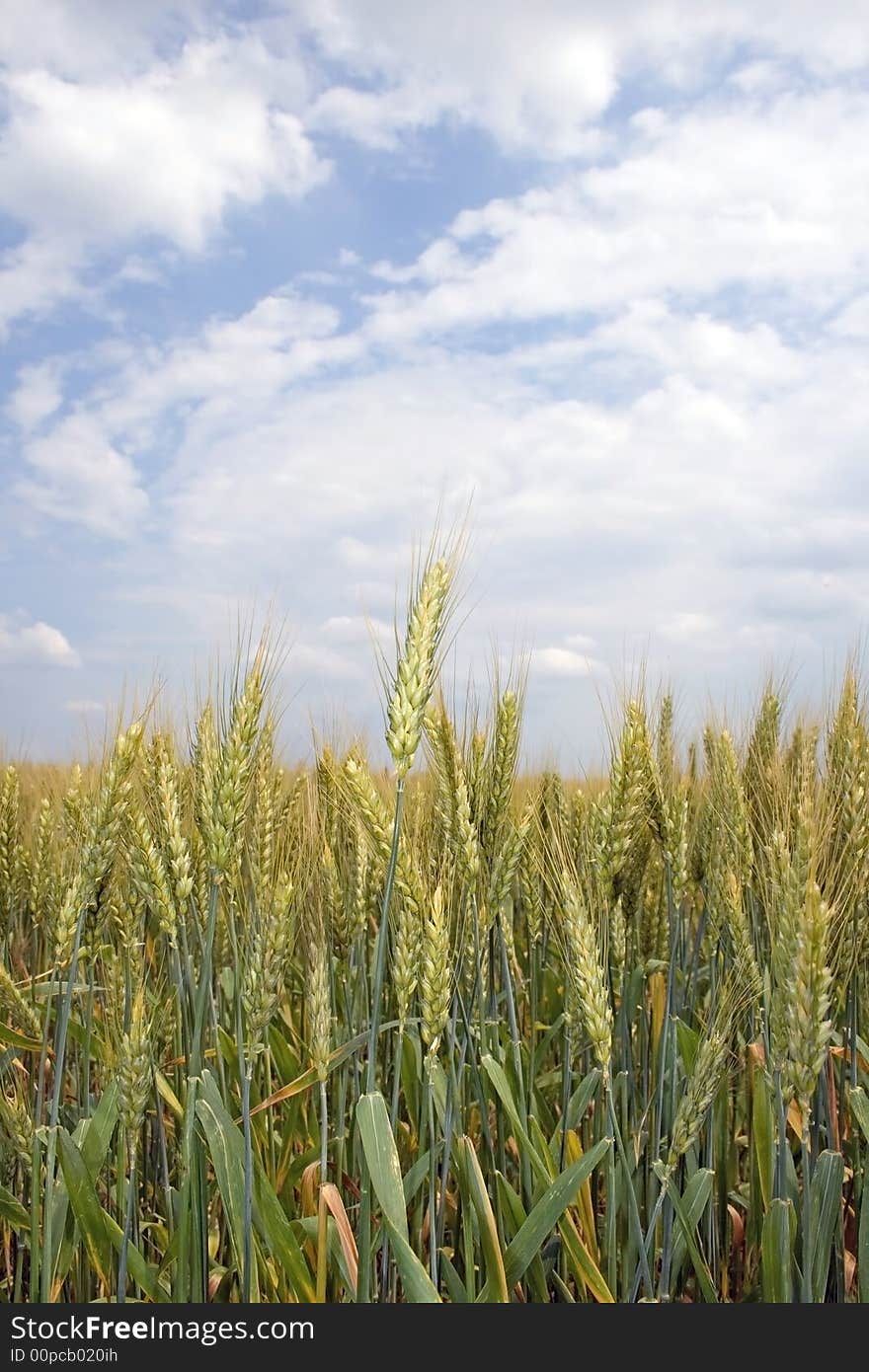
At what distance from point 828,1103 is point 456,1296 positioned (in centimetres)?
112

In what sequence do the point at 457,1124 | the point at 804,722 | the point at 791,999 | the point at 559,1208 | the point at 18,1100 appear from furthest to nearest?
1. the point at 804,722
2. the point at 18,1100
3. the point at 457,1124
4. the point at 559,1208
5. the point at 791,999

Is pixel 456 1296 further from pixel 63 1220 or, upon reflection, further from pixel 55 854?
pixel 55 854

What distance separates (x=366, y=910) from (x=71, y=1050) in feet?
5.52

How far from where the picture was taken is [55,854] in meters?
3.49

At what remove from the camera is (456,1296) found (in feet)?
7.33

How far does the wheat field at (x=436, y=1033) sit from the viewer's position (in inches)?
83.4

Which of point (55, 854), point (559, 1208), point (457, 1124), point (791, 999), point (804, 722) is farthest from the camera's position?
point (804, 722)

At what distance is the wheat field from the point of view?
83.4 inches

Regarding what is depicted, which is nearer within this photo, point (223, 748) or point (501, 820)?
point (223, 748)

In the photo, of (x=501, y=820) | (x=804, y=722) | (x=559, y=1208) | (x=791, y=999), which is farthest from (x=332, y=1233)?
(x=804, y=722)

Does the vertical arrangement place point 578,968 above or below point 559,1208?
above

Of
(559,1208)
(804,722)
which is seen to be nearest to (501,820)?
(559,1208)

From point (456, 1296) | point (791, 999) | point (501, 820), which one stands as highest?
point (501, 820)

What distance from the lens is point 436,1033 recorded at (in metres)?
2.07
